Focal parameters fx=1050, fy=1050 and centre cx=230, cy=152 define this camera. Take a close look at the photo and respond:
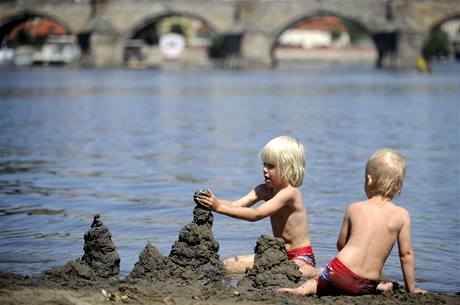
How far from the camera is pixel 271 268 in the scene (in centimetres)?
562

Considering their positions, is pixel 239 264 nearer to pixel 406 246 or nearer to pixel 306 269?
pixel 306 269

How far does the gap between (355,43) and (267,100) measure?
98.3 metres

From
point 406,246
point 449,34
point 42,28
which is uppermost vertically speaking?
point 42,28

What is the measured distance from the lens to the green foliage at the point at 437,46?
104 m

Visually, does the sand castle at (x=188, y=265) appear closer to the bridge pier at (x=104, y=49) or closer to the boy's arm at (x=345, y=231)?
the boy's arm at (x=345, y=231)

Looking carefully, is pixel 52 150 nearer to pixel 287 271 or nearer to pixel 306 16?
pixel 287 271

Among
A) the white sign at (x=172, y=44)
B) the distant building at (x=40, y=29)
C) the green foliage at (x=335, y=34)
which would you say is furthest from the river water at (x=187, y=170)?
the green foliage at (x=335, y=34)

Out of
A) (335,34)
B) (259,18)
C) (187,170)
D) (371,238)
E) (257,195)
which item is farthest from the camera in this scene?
(335,34)

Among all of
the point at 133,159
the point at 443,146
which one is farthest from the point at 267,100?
the point at 133,159

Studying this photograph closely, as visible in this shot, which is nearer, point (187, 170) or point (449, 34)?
point (187, 170)

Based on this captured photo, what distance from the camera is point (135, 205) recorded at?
32.6 feet

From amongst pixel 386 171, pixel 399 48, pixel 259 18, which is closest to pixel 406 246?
pixel 386 171

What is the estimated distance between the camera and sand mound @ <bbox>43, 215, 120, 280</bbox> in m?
5.79

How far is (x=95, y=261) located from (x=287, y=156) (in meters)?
1.24
